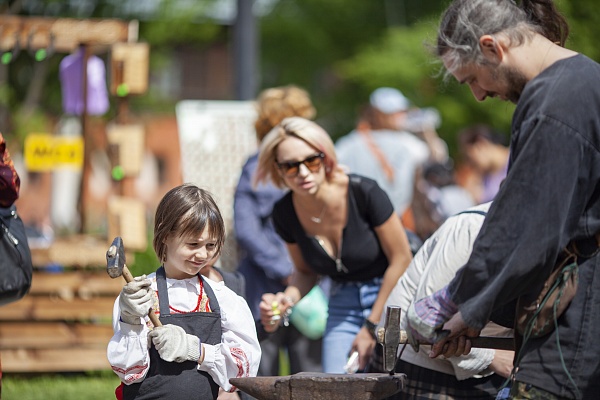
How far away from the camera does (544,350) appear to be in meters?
2.73

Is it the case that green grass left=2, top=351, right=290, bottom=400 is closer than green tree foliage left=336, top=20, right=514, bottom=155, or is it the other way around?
green grass left=2, top=351, right=290, bottom=400

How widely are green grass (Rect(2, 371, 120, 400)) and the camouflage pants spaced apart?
436cm

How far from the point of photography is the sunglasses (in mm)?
4500

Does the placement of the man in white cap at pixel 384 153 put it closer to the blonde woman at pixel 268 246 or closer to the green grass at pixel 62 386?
the green grass at pixel 62 386

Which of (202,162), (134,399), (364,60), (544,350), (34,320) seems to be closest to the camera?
(544,350)

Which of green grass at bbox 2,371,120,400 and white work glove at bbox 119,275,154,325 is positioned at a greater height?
white work glove at bbox 119,275,154,325

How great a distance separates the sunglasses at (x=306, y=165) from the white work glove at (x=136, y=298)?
1566 mm

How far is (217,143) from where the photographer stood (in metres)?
7.20

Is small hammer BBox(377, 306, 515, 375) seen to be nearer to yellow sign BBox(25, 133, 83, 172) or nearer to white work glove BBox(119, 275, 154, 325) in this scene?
white work glove BBox(119, 275, 154, 325)

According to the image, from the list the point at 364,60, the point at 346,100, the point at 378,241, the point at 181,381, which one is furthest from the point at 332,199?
the point at 346,100

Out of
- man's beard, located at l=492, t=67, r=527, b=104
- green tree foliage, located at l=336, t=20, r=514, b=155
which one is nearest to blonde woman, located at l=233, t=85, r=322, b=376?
man's beard, located at l=492, t=67, r=527, b=104

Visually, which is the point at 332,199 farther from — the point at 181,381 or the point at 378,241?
the point at 181,381

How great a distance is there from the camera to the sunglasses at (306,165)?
4.50 m

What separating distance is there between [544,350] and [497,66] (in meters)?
0.81
